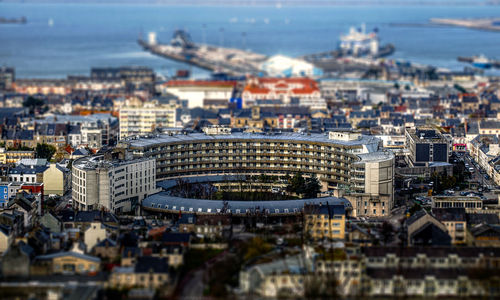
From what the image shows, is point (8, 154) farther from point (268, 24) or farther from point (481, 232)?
point (268, 24)

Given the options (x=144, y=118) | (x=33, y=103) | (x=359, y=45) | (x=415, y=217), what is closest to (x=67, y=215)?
(x=415, y=217)

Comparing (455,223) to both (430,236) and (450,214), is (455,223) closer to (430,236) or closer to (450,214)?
(450,214)

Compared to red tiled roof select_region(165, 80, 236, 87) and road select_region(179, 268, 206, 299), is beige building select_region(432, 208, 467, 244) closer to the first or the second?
road select_region(179, 268, 206, 299)

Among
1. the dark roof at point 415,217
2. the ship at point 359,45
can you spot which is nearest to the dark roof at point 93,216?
the dark roof at point 415,217

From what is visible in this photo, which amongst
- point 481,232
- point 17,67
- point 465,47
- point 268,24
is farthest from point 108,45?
point 481,232

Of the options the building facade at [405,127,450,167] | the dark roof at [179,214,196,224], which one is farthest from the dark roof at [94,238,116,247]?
the building facade at [405,127,450,167]

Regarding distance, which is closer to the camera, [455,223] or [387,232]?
[387,232]
